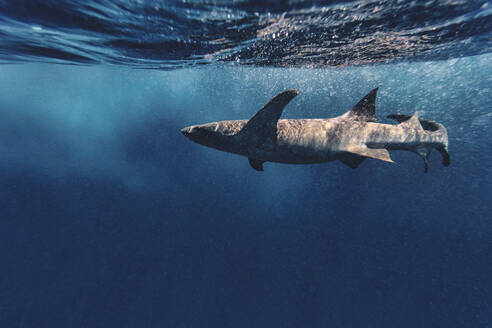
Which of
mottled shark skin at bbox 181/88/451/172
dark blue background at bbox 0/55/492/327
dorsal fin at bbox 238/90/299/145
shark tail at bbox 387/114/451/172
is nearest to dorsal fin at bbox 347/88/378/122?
mottled shark skin at bbox 181/88/451/172

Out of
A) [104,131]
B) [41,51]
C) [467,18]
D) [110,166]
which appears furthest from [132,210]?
[467,18]

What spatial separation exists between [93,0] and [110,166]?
43052 mm

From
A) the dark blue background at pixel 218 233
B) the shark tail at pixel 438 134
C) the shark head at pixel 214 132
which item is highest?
the shark head at pixel 214 132

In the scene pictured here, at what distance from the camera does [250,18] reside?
253 inches

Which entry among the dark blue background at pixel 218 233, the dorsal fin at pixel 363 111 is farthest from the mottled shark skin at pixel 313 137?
the dark blue background at pixel 218 233

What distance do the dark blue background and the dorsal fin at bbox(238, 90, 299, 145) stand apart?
15.2 metres

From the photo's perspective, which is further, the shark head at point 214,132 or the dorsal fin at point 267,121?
the shark head at point 214,132

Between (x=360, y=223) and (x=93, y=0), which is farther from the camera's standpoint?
(x=360, y=223)

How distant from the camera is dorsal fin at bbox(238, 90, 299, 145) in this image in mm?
2749

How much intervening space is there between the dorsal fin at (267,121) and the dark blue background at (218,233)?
15.2 metres

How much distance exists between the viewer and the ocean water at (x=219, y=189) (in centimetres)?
712

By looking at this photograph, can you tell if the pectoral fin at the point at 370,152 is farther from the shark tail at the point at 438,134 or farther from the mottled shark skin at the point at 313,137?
the shark tail at the point at 438,134

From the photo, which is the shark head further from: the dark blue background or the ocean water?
the dark blue background

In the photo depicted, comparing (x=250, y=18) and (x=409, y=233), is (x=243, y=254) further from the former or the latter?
(x=409, y=233)
